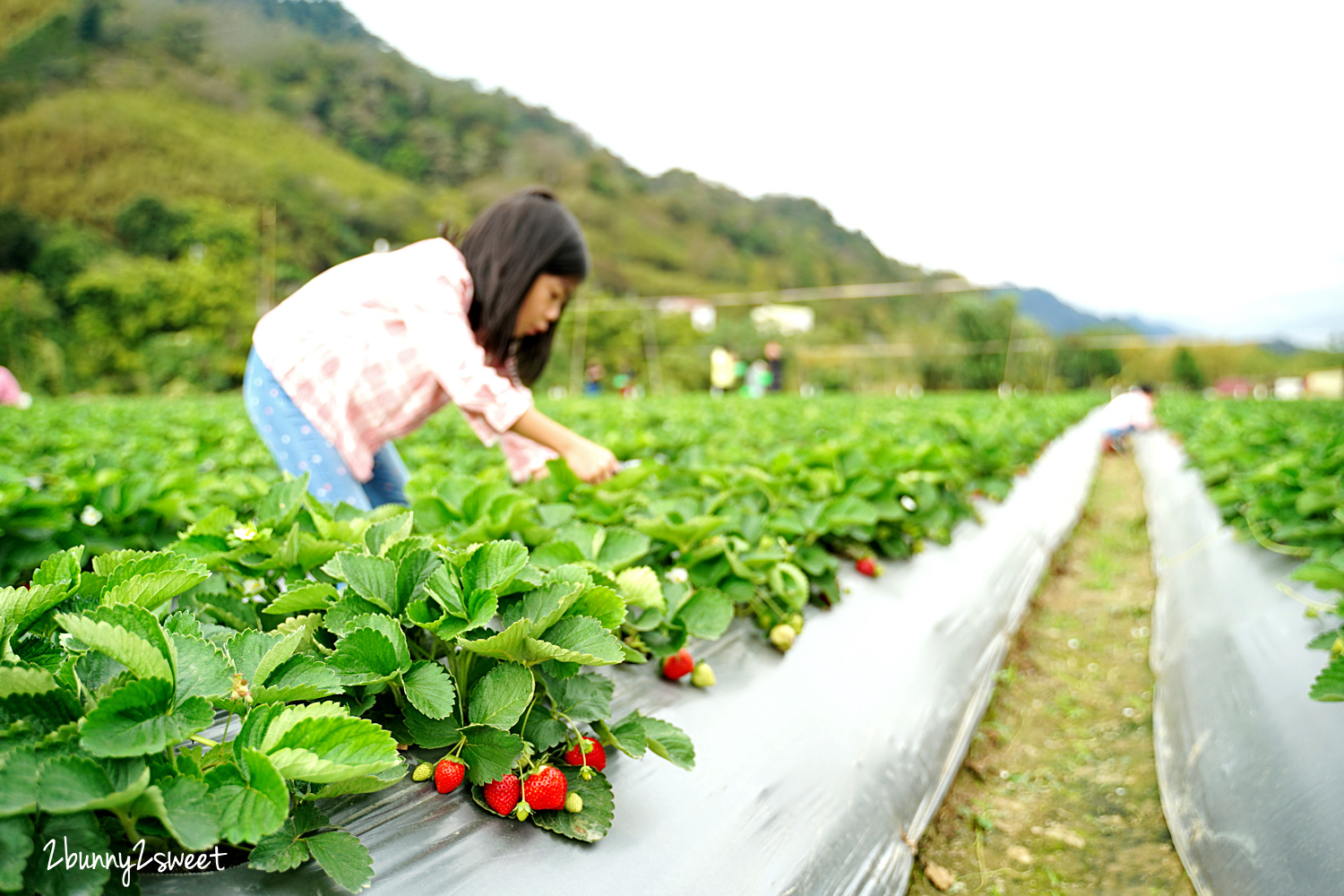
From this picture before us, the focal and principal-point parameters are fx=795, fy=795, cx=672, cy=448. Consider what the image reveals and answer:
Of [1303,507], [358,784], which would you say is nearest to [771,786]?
[358,784]

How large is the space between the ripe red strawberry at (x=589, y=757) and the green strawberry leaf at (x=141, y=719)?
512 millimetres

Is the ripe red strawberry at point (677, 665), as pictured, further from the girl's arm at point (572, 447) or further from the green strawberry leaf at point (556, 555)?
the girl's arm at point (572, 447)

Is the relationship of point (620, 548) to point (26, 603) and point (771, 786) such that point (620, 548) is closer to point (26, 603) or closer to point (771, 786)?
point (771, 786)

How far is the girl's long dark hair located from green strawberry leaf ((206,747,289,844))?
1.58 meters

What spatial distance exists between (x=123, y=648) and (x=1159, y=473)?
877cm

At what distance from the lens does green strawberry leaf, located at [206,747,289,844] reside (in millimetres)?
706

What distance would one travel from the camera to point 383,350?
7.14 ft

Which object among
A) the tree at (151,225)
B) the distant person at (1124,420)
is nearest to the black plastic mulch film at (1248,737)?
the distant person at (1124,420)

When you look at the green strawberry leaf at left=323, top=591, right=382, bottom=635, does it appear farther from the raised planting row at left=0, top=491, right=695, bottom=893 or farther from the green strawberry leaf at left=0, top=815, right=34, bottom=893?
the green strawberry leaf at left=0, top=815, right=34, bottom=893

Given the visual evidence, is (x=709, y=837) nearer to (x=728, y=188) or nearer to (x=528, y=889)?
(x=528, y=889)

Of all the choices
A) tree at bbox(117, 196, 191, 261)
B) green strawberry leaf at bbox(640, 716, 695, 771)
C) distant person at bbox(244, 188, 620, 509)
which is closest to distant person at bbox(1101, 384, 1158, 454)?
distant person at bbox(244, 188, 620, 509)

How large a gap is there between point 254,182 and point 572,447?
62630mm

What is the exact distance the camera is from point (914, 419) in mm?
6820

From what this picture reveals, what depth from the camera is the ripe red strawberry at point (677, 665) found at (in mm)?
1543
